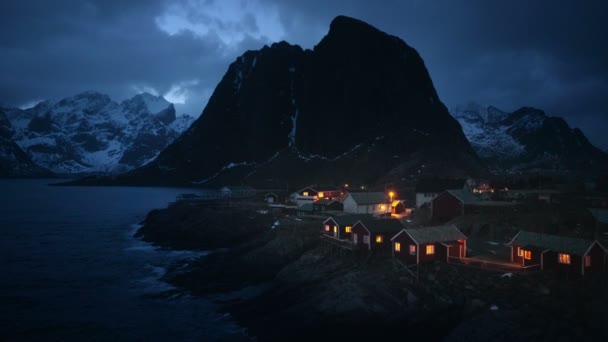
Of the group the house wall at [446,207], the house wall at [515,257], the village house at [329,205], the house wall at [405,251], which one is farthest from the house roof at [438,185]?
the house wall at [515,257]

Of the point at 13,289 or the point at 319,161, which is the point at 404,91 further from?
the point at 13,289

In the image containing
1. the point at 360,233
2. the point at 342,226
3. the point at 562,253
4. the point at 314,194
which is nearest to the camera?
the point at 562,253

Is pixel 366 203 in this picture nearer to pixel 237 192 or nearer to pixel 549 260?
pixel 549 260

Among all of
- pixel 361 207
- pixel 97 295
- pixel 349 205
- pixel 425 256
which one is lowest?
pixel 97 295

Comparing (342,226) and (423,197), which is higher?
(423,197)

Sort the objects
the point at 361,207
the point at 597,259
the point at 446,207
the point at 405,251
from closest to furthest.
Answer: the point at 597,259 < the point at 405,251 < the point at 446,207 < the point at 361,207

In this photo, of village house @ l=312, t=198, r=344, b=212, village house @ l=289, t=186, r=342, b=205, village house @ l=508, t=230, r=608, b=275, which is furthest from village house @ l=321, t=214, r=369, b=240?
village house @ l=289, t=186, r=342, b=205

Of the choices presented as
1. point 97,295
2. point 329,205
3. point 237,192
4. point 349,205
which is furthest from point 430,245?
point 237,192

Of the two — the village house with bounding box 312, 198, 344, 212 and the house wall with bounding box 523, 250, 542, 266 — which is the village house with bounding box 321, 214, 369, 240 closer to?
the house wall with bounding box 523, 250, 542, 266
